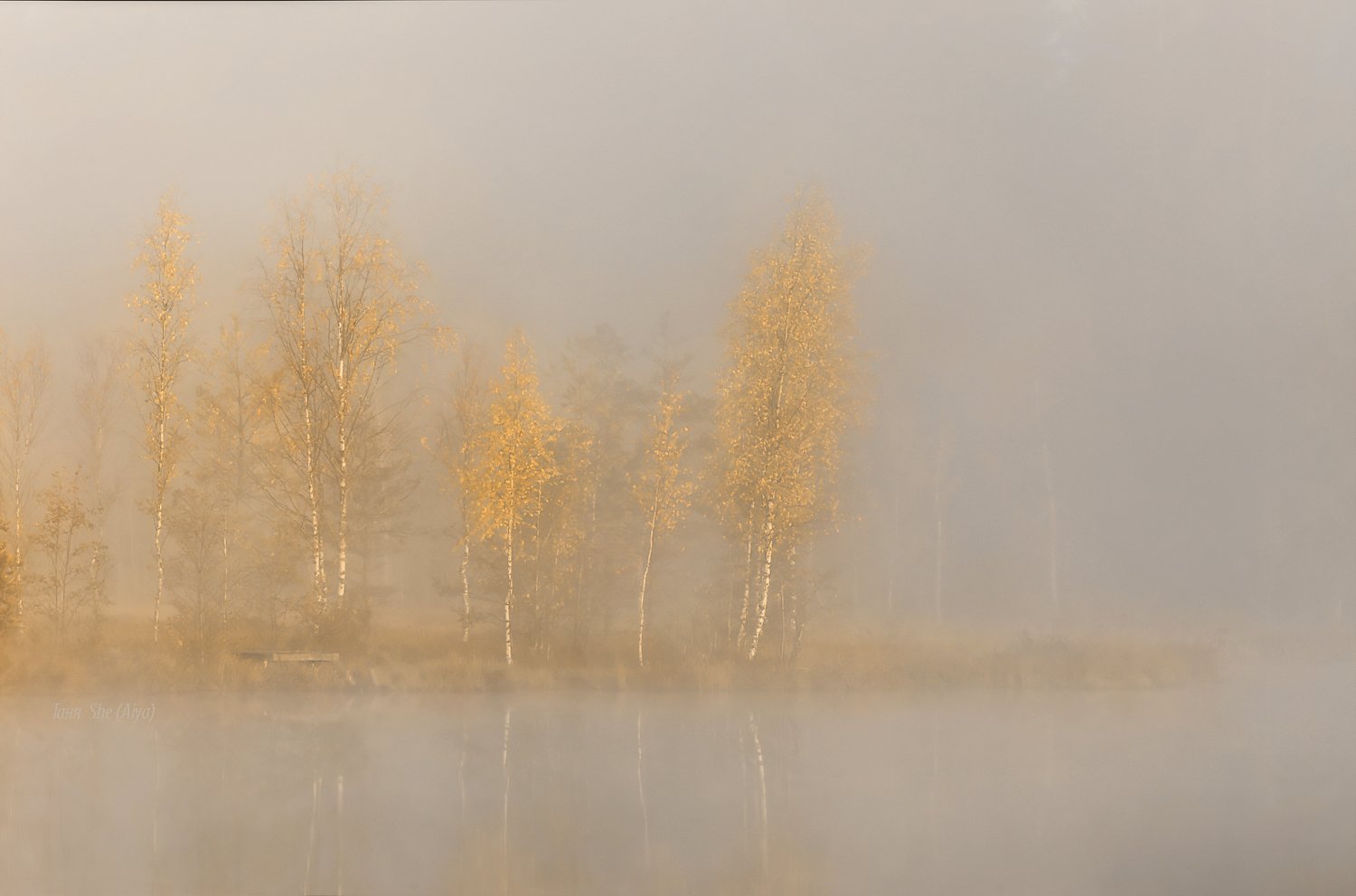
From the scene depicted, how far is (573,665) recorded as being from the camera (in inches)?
1125

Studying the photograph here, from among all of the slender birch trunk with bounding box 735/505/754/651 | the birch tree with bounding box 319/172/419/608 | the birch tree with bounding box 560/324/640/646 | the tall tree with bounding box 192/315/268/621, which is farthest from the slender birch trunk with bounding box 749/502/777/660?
the tall tree with bounding box 192/315/268/621

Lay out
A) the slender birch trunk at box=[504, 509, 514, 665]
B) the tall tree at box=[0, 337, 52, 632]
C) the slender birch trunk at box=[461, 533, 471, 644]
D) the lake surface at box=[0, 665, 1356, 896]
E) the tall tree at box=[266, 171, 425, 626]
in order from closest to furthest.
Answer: the lake surface at box=[0, 665, 1356, 896]
the slender birch trunk at box=[504, 509, 514, 665]
the tall tree at box=[266, 171, 425, 626]
the slender birch trunk at box=[461, 533, 471, 644]
the tall tree at box=[0, 337, 52, 632]

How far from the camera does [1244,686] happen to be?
32.1 metres

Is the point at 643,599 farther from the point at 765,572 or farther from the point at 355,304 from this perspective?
the point at 355,304

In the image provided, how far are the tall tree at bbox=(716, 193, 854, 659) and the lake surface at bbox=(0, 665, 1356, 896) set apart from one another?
664cm

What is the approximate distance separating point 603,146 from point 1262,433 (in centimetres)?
4576

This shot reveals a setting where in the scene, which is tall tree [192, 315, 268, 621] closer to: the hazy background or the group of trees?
the group of trees

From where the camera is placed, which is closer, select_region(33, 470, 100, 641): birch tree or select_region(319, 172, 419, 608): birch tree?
select_region(33, 470, 100, 641): birch tree

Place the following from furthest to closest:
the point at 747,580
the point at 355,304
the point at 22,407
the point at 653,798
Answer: the point at 22,407
the point at 355,304
the point at 747,580
the point at 653,798

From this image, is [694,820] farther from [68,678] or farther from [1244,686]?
[1244,686]

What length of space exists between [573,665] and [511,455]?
573 cm

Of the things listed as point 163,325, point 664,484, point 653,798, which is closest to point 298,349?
point 163,325

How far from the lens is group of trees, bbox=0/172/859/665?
29719mm

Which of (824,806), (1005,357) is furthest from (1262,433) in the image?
(824,806)
